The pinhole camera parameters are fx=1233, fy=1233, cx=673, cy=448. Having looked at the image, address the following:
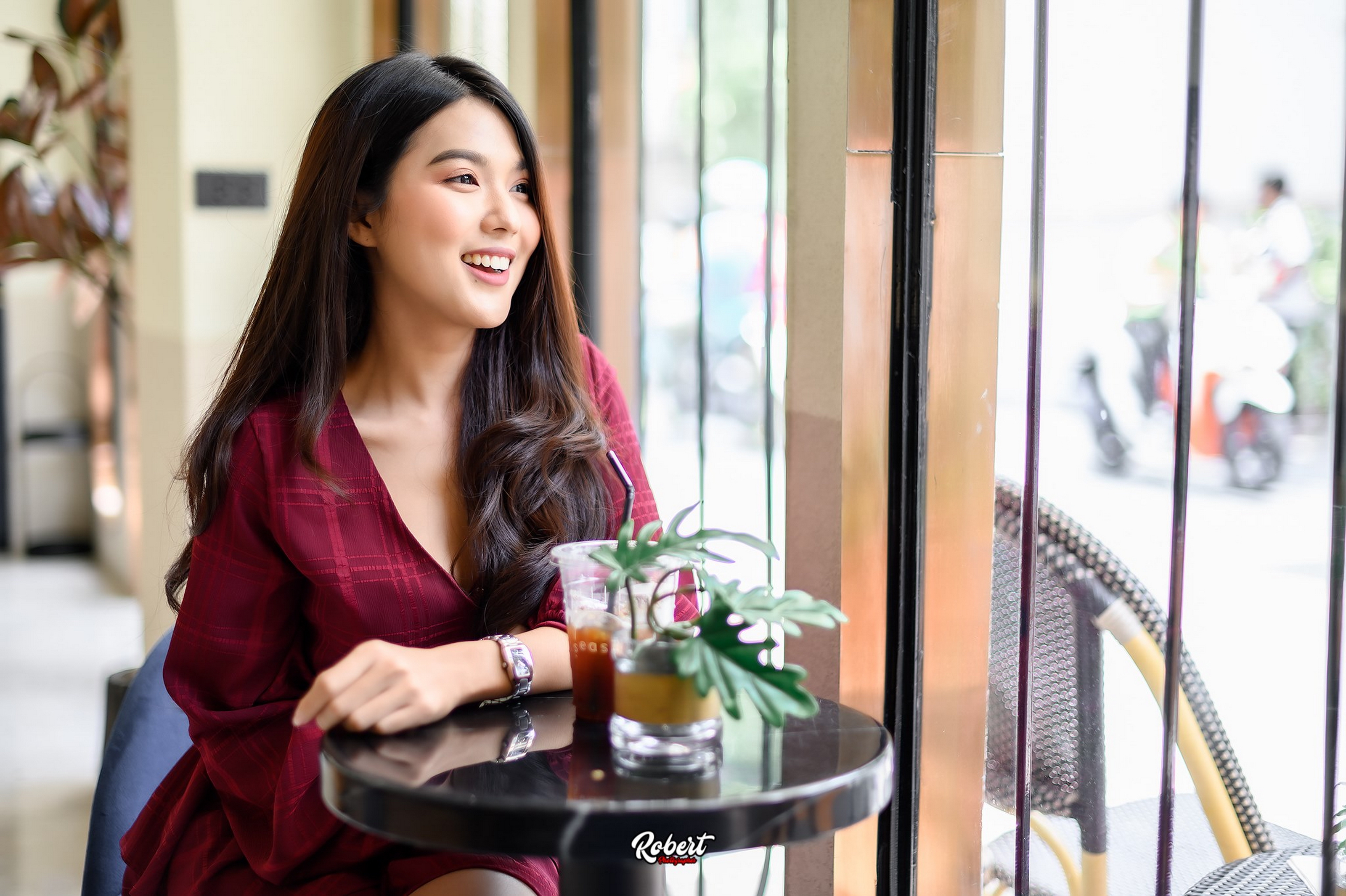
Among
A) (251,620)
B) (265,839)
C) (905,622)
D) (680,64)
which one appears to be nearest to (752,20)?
(680,64)

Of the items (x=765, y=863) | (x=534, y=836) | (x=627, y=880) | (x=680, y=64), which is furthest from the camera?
(x=680, y=64)

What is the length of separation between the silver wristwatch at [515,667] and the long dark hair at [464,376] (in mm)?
182

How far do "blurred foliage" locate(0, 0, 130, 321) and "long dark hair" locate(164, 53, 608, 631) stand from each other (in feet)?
6.92

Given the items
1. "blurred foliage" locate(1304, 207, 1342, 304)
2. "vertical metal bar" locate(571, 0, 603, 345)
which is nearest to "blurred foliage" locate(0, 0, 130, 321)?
"vertical metal bar" locate(571, 0, 603, 345)

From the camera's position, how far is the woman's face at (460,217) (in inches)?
58.6

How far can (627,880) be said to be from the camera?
1.08 m

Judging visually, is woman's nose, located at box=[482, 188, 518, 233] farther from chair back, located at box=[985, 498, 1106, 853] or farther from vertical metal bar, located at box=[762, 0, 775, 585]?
chair back, located at box=[985, 498, 1106, 853]

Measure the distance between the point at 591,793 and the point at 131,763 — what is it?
3.34 feet

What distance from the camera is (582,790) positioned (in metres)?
0.97

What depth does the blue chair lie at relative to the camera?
1.65 m

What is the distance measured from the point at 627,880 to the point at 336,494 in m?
0.61

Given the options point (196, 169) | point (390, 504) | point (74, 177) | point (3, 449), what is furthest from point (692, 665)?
point (3, 449)

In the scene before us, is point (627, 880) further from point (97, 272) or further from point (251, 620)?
point (97, 272)

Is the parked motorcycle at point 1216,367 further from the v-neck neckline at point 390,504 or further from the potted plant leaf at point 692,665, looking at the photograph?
the v-neck neckline at point 390,504
